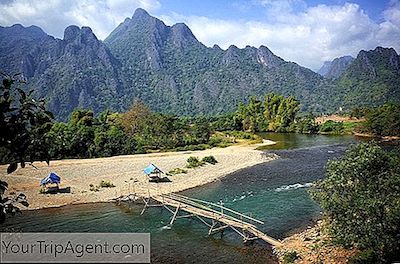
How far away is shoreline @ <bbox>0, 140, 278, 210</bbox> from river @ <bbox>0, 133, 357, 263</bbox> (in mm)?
1846

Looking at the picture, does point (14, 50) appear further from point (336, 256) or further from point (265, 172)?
point (336, 256)

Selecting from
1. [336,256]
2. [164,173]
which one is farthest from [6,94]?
[164,173]

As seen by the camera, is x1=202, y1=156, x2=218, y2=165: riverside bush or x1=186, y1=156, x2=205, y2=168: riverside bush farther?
x1=202, y1=156, x2=218, y2=165: riverside bush

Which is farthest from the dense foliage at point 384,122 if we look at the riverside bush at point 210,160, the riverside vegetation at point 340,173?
the riverside vegetation at point 340,173

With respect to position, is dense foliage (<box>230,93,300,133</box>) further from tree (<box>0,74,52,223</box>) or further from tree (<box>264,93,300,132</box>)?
tree (<box>0,74,52,223</box>)

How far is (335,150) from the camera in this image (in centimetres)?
5847

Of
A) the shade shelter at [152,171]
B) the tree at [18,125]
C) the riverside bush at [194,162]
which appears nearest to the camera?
the tree at [18,125]

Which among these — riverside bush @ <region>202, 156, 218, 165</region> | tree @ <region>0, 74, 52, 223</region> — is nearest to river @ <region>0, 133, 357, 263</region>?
riverside bush @ <region>202, 156, 218, 165</region>

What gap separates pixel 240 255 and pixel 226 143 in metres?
49.8

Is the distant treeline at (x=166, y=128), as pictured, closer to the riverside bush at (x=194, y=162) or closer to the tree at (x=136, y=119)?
the tree at (x=136, y=119)

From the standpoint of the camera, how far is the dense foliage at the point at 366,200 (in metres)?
14.7

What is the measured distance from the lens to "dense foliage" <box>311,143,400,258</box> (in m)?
14.7

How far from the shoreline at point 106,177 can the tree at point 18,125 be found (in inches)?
1095

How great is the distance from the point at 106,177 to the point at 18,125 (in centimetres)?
3548
